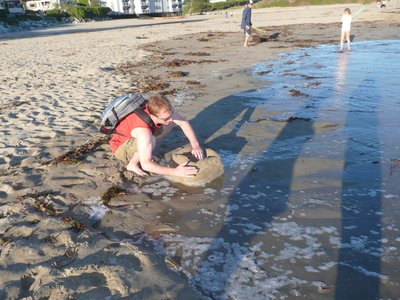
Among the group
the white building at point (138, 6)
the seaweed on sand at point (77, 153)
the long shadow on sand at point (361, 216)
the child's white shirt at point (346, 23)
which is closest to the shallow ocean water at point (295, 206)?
the long shadow on sand at point (361, 216)

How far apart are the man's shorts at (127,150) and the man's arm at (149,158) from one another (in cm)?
51

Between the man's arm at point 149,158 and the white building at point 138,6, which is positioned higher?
the white building at point 138,6

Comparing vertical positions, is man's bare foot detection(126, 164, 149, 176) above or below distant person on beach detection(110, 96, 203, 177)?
below

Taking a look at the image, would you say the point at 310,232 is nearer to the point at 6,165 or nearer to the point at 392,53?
→ the point at 6,165

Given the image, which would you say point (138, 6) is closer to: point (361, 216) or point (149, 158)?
point (149, 158)

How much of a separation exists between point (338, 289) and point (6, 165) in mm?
4463

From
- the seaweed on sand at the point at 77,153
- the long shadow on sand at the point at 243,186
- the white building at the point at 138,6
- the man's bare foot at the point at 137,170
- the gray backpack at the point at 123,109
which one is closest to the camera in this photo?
the long shadow on sand at the point at 243,186

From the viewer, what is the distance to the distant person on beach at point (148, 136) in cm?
423

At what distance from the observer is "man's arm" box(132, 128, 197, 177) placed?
4285 mm

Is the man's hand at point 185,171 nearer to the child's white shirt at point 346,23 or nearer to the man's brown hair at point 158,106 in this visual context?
the man's brown hair at point 158,106

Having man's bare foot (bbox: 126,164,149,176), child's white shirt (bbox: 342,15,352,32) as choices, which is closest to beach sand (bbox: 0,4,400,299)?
man's bare foot (bbox: 126,164,149,176)

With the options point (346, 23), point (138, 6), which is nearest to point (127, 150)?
point (346, 23)

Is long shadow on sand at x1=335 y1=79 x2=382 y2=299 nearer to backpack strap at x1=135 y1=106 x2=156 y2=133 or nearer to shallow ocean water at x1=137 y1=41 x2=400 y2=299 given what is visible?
shallow ocean water at x1=137 y1=41 x2=400 y2=299

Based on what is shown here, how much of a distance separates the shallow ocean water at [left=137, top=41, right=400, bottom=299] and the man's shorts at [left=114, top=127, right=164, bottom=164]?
0.67 metres
